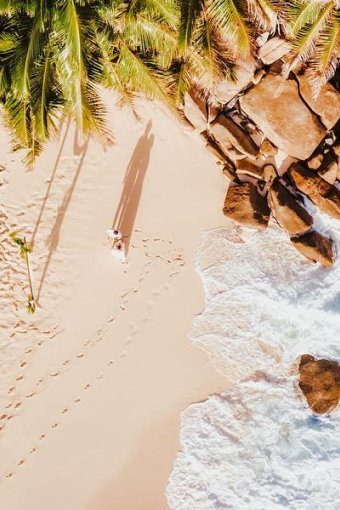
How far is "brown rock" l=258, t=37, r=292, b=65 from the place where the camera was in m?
8.86

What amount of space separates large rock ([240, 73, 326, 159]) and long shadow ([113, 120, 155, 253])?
2.34 m

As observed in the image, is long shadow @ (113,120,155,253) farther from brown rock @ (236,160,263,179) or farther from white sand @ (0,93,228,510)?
brown rock @ (236,160,263,179)

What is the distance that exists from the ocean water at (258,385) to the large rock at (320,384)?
0.20 meters

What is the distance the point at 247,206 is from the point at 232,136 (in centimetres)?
153

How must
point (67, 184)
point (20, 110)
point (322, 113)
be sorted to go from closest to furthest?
1. point (20, 110)
2. point (322, 113)
3. point (67, 184)

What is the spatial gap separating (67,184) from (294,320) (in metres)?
5.96

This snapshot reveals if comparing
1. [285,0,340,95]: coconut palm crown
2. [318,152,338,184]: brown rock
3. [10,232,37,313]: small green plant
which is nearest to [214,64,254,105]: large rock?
[285,0,340,95]: coconut palm crown

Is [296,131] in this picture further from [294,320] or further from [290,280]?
[294,320]

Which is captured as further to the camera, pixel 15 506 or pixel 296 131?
pixel 15 506

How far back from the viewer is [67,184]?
1025 centimetres

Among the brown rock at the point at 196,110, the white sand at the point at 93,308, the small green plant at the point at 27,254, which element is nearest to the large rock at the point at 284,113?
the brown rock at the point at 196,110

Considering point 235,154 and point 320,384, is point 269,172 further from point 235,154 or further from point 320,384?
point 320,384

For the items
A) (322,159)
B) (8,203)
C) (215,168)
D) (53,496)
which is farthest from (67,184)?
(53,496)

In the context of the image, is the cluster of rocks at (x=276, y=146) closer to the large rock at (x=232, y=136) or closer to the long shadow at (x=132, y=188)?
the large rock at (x=232, y=136)
